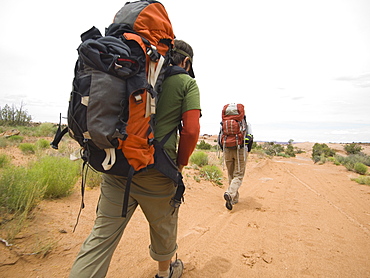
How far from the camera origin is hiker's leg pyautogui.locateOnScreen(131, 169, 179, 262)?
1.86 meters

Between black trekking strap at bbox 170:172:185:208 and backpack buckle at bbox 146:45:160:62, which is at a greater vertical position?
backpack buckle at bbox 146:45:160:62

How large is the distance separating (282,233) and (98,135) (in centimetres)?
368

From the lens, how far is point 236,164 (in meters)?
5.42

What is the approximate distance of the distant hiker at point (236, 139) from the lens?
5.15m

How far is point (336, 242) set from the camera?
11.9 feet

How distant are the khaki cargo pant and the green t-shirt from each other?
331mm

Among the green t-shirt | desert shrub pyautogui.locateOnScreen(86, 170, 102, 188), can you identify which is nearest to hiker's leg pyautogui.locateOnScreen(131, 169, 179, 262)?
the green t-shirt

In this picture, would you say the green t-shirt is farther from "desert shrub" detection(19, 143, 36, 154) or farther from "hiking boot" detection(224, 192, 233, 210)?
"desert shrub" detection(19, 143, 36, 154)

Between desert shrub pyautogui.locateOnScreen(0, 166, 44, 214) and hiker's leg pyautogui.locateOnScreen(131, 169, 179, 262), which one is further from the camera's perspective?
desert shrub pyautogui.locateOnScreen(0, 166, 44, 214)

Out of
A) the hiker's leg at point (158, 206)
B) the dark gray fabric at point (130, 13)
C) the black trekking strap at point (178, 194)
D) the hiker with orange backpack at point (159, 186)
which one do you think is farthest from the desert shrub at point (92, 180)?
the dark gray fabric at point (130, 13)

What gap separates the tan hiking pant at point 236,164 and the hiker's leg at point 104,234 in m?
3.60

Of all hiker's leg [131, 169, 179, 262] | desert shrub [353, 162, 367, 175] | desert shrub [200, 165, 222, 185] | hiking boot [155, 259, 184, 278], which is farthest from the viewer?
desert shrub [353, 162, 367, 175]

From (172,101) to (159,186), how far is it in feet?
2.31

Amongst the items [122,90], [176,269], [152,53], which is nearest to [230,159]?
[176,269]
